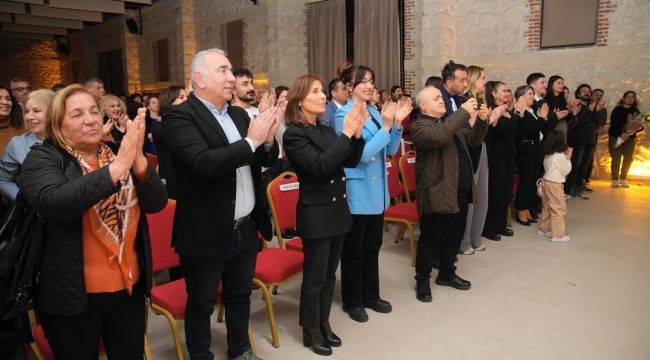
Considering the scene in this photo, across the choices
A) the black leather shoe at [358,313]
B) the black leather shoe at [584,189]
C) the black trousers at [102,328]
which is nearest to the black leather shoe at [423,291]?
the black leather shoe at [358,313]

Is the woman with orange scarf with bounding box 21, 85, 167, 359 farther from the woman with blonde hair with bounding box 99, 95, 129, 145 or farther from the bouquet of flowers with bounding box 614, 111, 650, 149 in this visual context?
the bouquet of flowers with bounding box 614, 111, 650, 149

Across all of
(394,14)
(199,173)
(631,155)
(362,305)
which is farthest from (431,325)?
(394,14)

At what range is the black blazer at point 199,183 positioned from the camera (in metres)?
2.03

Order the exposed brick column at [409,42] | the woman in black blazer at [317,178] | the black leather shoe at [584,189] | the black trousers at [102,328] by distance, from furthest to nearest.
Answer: the exposed brick column at [409,42]
the black leather shoe at [584,189]
the woman in black blazer at [317,178]
the black trousers at [102,328]

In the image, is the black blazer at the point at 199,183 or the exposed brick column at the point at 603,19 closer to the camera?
the black blazer at the point at 199,183

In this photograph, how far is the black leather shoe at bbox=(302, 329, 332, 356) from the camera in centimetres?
266

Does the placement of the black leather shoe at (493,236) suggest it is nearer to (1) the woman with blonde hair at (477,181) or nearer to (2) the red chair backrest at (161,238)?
(1) the woman with blonde hair at (477,181)

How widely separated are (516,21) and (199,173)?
7693 mm

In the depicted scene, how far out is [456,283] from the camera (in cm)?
356

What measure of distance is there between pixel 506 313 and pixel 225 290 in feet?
6.20

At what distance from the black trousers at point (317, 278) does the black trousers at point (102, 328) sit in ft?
3.18

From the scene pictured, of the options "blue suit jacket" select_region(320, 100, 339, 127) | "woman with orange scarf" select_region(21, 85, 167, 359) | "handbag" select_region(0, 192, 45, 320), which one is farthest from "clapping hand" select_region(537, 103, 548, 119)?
"handbag" select_region(0, 192, 45, 320)

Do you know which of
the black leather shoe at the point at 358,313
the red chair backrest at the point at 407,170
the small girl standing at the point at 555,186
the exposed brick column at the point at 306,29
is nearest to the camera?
the black leather shoe at the point at 358,313

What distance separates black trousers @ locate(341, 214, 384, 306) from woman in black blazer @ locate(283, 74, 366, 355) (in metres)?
0.27
